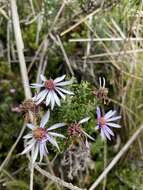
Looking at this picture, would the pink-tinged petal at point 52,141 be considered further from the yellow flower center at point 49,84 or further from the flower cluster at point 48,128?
the yellow flower center at point 49,84

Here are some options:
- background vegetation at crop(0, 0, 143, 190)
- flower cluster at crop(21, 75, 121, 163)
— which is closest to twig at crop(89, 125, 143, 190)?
background vegetation at crop(0, 0, 143, 190)

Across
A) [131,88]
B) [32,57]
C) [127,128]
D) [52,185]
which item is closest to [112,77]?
[131,88]

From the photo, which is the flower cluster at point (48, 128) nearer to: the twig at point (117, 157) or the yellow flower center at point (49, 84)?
the yellow flower center at point (49, 84)

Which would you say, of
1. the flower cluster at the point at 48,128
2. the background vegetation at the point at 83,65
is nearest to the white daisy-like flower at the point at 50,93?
the flower cluster at the point at 48,128

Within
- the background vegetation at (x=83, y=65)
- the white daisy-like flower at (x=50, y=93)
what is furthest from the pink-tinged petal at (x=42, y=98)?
the background vegetation at (x=83, y=65)

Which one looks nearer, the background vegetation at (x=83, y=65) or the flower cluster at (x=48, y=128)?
the flower cluster at (x=48, y=128)

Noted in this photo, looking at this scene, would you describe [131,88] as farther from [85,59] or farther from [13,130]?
[13,130]

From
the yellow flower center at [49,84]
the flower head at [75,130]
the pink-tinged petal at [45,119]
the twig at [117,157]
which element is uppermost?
the yellow flower center at [49,84]

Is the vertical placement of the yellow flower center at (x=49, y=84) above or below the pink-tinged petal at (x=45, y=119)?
above

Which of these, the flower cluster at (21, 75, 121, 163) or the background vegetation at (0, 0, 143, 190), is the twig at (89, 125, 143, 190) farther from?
the flower cluster at (21, 75, 121, 163)

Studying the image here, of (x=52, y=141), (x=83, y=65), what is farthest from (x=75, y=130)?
(x=83, y=65)

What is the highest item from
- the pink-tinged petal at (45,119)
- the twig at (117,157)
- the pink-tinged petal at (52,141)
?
the pink-tinged petal at (45,119)

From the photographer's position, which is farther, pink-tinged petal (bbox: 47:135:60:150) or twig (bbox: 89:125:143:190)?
twig (bbox: 89:125:143:190)
